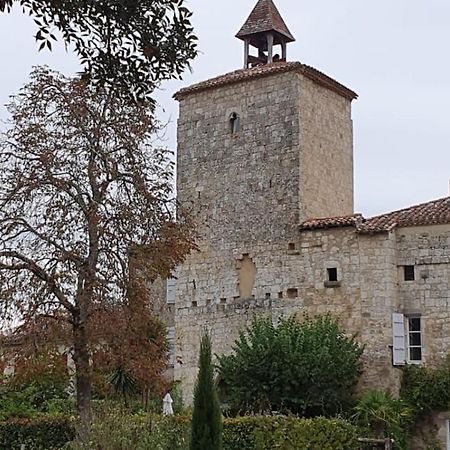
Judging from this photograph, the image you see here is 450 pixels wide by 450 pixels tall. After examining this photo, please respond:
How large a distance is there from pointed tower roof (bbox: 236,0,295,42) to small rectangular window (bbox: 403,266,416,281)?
8.37m

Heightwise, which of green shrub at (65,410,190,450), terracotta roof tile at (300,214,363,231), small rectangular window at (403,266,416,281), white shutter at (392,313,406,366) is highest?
terracotta roof tile at (300,214,363,231)

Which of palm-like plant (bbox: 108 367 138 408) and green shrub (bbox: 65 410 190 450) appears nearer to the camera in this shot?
green shrub (bbox: 65 410 190 450)

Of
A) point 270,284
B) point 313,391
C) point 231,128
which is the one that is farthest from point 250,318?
point 231,128

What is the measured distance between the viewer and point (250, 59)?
29.1 metres

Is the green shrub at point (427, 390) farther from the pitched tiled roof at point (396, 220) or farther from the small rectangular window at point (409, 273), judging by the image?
the pitched tiled roof at point (396, 220)

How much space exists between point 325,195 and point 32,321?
11.3m

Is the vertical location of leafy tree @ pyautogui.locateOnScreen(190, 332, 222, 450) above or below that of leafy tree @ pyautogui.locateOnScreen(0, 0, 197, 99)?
below

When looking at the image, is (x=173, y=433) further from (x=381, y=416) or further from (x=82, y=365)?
(x=381, y=416)

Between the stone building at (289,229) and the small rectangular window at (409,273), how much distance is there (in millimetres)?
24

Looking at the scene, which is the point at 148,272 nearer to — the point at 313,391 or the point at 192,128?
the point at 313,391

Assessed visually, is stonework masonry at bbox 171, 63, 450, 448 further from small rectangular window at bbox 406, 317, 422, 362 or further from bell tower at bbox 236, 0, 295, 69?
bell tower at bbox 236, 0, 295, 69

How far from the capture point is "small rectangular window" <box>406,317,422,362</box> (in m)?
24.0

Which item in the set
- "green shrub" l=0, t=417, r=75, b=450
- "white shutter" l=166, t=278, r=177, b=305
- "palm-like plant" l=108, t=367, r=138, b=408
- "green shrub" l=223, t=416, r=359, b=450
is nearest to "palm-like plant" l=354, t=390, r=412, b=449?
"green shrub" l=223, t=416, r=359, b=450

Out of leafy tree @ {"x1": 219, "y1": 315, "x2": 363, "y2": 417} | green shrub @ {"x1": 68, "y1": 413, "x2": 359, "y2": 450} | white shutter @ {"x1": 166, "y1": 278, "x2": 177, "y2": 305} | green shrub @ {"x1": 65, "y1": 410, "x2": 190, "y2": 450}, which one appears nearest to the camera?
green shrub @ {"x1": 65, "y1": 410, "x2": 190, "y2": 450}
